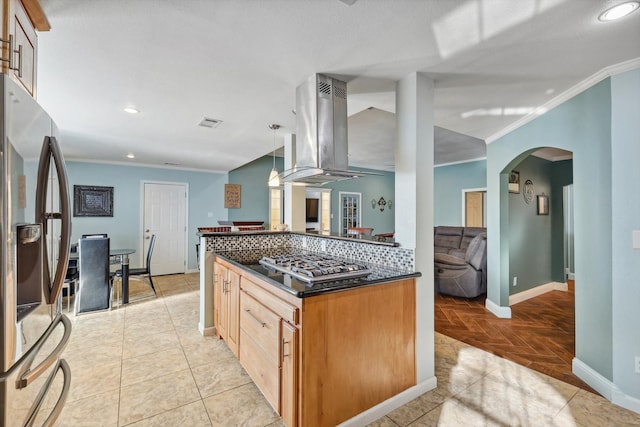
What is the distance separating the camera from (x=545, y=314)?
3.60 metres

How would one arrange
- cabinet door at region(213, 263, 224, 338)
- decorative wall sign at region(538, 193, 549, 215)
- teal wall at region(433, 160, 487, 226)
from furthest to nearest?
teal wall at region(433, 160, 487, 226) < decorative wall sign at region(538, 193, 549, 215) < cabinet door at region(213, 263, 224, 338)

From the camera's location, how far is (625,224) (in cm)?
191

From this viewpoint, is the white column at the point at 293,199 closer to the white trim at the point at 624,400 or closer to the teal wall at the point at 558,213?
the white trim at the point at 624,400

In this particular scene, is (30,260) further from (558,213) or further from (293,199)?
(558,213)

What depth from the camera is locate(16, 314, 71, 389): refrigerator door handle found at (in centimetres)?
84

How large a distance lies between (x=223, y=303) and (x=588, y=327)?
118 inches

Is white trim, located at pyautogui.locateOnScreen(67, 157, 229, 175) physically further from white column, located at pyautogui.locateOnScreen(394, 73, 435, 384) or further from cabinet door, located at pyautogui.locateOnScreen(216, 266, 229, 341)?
white column, located at pyautogui.locateOnScreen(394, 73, 435, 384)

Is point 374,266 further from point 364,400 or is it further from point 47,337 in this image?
point 47,337

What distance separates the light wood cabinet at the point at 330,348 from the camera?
4.89 feet

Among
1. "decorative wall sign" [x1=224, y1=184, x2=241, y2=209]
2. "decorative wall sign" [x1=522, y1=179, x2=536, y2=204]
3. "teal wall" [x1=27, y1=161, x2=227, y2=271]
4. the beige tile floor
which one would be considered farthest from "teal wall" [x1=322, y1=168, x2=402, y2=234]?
the beige tile floor

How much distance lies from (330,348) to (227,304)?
4.30 feet

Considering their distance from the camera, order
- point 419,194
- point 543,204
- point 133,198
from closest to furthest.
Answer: point 419,194
point 543,204
point 133,198

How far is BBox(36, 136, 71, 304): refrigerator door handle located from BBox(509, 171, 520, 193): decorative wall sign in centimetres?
454

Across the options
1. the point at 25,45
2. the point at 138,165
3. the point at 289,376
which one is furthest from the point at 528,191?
the point at 138,165
